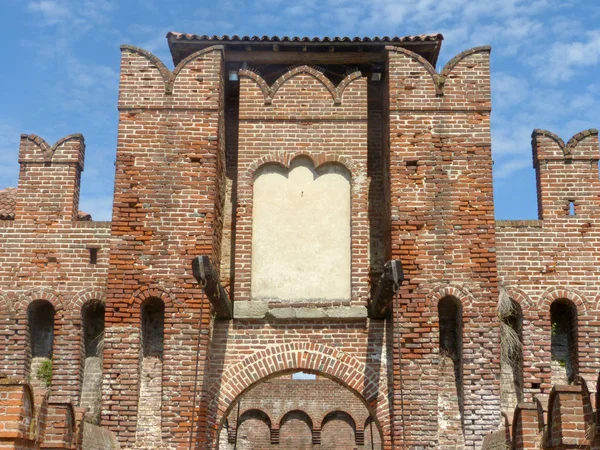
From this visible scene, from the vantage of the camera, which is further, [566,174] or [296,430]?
[296,430]

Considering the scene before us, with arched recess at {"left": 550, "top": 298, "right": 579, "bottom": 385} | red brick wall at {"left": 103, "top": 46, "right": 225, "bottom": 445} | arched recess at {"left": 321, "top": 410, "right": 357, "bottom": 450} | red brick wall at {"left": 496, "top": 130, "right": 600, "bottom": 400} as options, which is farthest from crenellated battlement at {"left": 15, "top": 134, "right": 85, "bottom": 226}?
arched recess at {"left": 321, "top": 410, "right": 357, "bottom": 450}

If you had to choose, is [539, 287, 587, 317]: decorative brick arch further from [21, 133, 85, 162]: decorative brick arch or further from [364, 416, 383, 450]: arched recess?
[364, 416, 383, 450]: arched recess

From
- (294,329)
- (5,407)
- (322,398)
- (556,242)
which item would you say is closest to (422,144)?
(556,242)

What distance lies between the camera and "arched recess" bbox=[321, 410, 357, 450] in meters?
22.1

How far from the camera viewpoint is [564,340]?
12398 millimetres

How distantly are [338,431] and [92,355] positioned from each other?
11.1 m

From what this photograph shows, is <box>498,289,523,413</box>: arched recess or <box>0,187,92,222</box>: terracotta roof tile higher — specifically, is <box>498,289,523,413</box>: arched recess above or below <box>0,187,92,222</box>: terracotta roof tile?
below

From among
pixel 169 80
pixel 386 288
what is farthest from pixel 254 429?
pixel 386 288

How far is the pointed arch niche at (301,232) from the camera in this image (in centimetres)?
1245

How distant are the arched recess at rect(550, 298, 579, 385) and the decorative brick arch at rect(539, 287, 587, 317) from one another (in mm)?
55

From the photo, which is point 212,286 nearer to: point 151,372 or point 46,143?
point 151,372

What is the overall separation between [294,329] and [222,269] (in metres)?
1.52

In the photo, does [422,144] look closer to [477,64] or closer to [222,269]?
[477,64]

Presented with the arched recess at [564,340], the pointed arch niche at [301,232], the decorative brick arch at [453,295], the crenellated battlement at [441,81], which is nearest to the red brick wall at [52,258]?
the pointed arch niche at [301,232]
